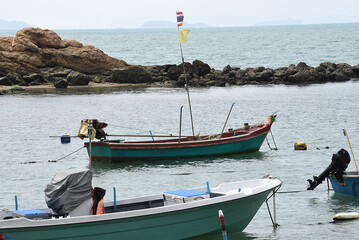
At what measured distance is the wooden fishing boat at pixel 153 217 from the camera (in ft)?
35.4

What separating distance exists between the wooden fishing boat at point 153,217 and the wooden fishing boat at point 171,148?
10.4 meters

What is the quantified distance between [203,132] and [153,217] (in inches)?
889

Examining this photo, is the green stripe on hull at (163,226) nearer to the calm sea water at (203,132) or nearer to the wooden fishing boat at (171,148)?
the calm sea water at (203,132)

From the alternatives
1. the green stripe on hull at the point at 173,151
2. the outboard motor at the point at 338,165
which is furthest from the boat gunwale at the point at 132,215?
the green stripe on hull at the point at 173,151

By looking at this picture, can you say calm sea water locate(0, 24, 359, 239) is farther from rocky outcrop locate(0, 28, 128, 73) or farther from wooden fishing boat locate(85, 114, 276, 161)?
rocky outcrop locate(0, 28, 128, 73)

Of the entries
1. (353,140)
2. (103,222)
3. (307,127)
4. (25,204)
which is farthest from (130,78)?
(103,222)

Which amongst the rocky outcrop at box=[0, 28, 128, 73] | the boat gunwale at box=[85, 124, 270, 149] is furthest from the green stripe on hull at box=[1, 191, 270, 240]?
the rocky outcrop at box=[0, 28, 128, 73]

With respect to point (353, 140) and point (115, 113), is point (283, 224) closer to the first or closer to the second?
point (353, 140)

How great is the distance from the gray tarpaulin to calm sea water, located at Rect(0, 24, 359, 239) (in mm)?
3889

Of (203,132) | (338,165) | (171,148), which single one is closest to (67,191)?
(338,165)

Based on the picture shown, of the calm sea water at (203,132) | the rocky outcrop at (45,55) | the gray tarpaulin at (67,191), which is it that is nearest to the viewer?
the gray tarpaulin at (67,191)

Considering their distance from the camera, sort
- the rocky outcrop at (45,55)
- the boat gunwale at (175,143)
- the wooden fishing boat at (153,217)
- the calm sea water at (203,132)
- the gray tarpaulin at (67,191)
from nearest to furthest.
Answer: the wooden fishing boat at (153,217)
the gray tarpaulin at (67,191)
the calm sea water at (203,132)
the boat gunwale at (175,143)
the rocky outcrop at (45,55)

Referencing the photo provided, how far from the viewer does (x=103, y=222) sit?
11195 millimetres

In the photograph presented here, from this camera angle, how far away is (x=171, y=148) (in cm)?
2445
